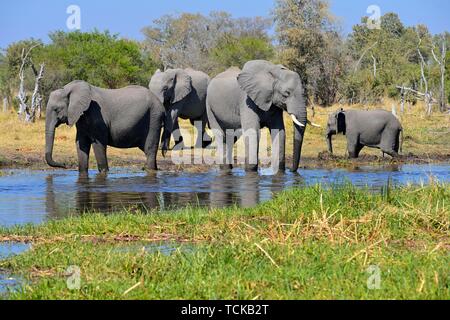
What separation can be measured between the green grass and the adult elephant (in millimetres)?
6007

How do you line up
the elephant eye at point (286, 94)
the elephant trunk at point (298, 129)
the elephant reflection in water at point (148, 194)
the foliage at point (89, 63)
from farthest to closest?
the foliage at point (89, 63) < the elephant eye at point (286, 94) < the elephant trunk at point (298, 129) < the elephant reflection in water at point (148, 194)

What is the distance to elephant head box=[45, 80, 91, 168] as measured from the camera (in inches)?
580

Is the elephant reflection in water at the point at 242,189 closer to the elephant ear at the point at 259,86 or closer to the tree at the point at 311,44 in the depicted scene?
Result: the elephant ear at the point at 259,86

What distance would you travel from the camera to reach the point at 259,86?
15.6 meters

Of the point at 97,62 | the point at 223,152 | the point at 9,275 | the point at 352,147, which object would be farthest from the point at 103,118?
the point at 97,62

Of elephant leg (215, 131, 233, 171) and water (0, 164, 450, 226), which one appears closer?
water (0, 164, 450, 226)

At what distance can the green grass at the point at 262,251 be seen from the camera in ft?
Result: 18.3

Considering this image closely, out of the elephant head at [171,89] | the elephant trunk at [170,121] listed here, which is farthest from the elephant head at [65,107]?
the elephant head at [171,89]

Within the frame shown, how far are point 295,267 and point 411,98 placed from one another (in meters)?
30.7

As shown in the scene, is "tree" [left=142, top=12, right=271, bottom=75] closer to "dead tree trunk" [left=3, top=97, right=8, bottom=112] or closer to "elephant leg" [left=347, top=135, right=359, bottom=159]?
"dead tree trunk" [left=3, top=97, right=8, bottom=112]

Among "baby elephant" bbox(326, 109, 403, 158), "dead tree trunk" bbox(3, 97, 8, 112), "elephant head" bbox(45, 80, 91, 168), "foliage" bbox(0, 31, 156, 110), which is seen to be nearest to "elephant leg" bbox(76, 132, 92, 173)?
"elephant head" bbox(45, 80, 91, 168)

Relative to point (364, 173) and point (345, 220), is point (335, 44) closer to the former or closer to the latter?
point (364, 173)

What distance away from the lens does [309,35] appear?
33594 millimetres
